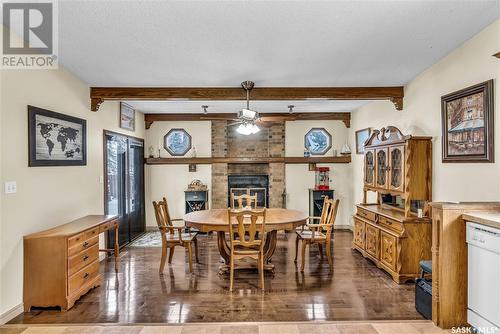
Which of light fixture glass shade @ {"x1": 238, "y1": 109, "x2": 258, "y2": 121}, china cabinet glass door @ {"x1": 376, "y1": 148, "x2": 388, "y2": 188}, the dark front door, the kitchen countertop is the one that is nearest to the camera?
the kitchen countertop

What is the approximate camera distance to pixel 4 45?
8.79ft

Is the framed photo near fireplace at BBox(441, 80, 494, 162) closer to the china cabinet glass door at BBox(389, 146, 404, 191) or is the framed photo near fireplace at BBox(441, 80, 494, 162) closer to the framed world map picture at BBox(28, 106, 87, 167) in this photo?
the china cabinet glass door at BBox(389, 146, 404, 191)

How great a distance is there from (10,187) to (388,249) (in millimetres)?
4091

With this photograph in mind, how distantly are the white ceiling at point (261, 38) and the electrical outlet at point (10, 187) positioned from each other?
1.37 metres

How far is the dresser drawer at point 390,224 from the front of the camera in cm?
361

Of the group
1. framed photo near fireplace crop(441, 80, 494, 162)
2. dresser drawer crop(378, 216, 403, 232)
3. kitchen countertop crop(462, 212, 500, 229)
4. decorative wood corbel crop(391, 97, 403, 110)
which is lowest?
dresser drawer crop(378, 216, 403, 232)

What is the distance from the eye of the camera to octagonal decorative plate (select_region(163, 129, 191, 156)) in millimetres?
6699

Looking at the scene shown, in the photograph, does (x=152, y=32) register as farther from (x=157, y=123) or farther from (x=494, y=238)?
(x=157, y=123)

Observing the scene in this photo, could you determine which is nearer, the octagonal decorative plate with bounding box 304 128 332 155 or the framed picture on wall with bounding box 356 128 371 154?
the framed picture on wall with bounding box 356 128 371 154

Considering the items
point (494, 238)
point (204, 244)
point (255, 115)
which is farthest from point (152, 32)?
point (204, 244)

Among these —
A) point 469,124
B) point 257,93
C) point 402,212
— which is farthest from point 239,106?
point 469,124

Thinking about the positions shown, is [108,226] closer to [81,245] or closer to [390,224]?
[81,245]

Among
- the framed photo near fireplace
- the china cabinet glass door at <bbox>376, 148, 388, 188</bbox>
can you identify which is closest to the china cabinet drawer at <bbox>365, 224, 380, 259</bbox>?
the china cabinet glass door at <bbox>376, 148, 388, 188</bbox>

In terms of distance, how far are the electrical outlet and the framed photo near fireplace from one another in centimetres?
427
